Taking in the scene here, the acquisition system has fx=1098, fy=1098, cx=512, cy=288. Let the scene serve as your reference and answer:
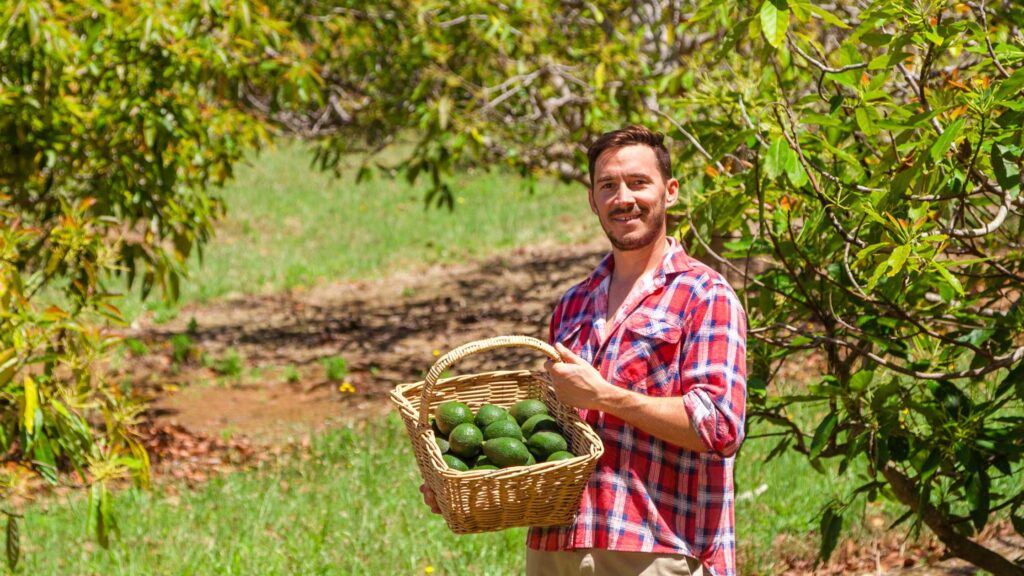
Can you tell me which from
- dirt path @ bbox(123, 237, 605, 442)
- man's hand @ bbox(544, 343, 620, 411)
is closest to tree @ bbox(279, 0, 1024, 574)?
man's hand @ bbox(544, 343, 620, 411)

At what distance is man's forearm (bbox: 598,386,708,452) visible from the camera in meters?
2.16

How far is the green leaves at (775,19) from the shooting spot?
2.49 m

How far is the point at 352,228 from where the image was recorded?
15750 millimetres

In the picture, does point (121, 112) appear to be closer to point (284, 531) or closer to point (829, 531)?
point (284, 531)

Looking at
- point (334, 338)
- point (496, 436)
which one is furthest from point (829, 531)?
point (334, 338)

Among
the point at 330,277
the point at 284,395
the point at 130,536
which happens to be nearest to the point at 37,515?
the point at 130,536

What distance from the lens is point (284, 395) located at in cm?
862

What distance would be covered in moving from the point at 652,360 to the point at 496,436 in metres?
0.37

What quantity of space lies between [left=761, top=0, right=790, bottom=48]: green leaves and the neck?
528 mm

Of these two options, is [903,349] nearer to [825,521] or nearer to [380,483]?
[825,521]

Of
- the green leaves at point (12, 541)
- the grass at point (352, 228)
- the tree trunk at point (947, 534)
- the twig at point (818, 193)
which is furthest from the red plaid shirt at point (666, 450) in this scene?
the grass at point (352, 228)

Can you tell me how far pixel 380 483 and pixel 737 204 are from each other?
128 inches

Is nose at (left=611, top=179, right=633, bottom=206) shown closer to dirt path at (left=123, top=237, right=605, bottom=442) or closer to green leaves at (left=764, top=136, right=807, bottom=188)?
green leaves at (left=764, top=136, right=807, bottom=188)

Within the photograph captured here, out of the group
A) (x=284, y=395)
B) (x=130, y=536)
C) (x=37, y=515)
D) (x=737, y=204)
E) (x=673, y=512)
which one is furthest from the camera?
(x=284, y=395)
